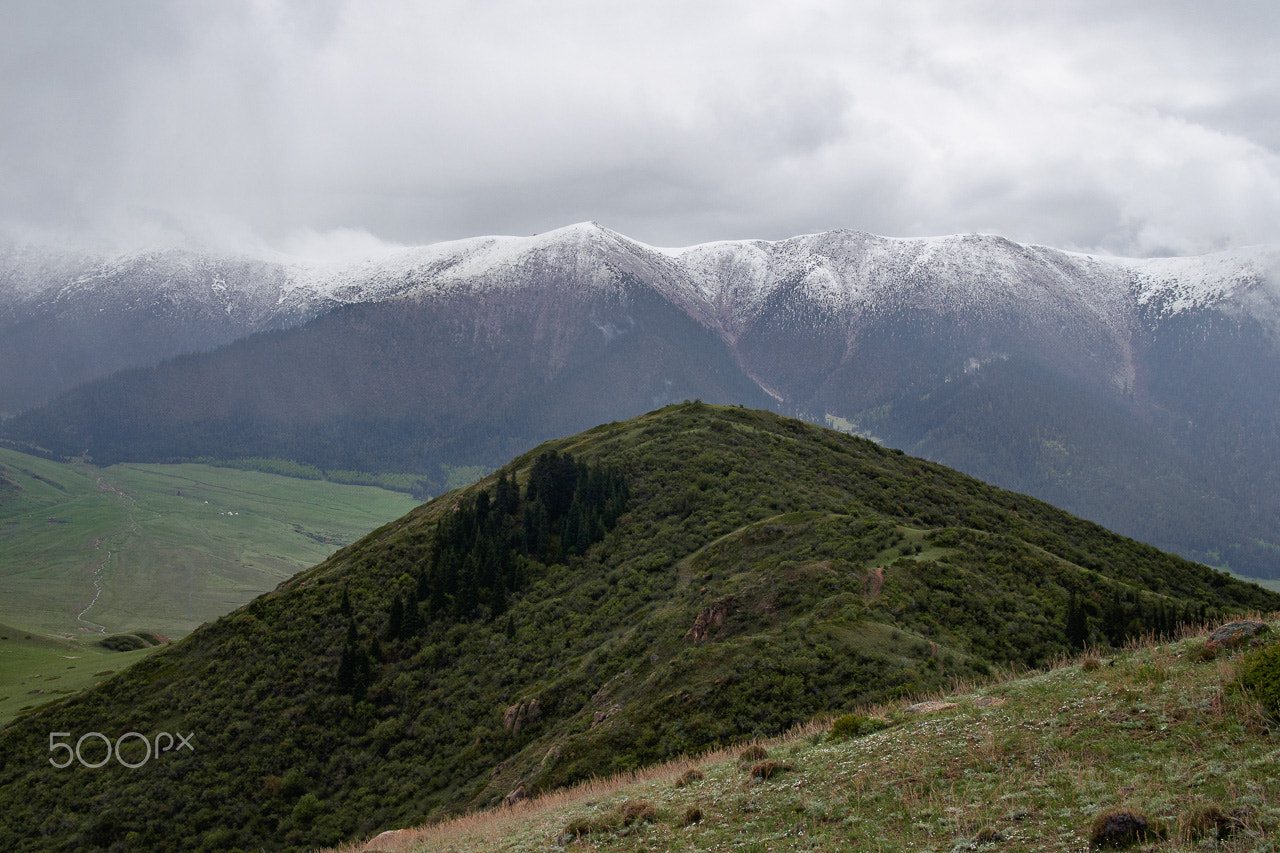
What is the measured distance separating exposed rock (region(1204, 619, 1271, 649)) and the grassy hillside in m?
0.39

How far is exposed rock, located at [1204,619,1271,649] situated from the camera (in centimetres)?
1786

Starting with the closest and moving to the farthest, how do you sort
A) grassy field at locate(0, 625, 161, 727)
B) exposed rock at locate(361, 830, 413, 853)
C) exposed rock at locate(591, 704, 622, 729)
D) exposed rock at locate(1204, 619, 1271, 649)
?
exposed rock at locate(1204, 619, 1271, 649) → exposed rock at locate(361, 830, 413, 853) → exposed rock at locate(591, 704, 622, 729) → grassy field at locate(0, 625, 161, 727)

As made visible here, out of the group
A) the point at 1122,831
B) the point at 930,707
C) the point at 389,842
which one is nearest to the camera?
the point at 1122,831

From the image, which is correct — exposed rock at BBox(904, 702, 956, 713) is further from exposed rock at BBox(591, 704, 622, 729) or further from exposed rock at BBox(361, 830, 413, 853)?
exposed rock at BBox(591, 704, 622, 729)

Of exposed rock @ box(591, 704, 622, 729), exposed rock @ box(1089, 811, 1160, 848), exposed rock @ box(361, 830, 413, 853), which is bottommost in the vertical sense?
exposed rock @ box(361, 830, 413, 853)

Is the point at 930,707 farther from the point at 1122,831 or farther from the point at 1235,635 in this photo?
the point at 1122,831

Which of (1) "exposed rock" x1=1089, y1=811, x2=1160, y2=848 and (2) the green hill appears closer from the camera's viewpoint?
(1) "exposed rock" x1=1089, y1=811, x2=1160, y2=848

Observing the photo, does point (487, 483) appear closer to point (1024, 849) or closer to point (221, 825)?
point (221, 825)

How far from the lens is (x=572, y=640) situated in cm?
5466

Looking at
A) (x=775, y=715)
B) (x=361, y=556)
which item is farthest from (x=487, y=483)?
(x=775, y=715)

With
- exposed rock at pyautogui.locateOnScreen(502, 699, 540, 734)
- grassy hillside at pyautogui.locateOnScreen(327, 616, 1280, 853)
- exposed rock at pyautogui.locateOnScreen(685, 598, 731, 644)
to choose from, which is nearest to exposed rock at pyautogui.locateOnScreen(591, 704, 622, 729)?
exposed rock at pyautogui.locateOnScreen(685, 598, 731, 644)

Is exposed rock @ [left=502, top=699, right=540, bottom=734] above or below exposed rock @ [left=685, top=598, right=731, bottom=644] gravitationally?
below

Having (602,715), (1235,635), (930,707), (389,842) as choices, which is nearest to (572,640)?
(602,715)

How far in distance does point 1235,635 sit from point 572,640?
42850 mm
